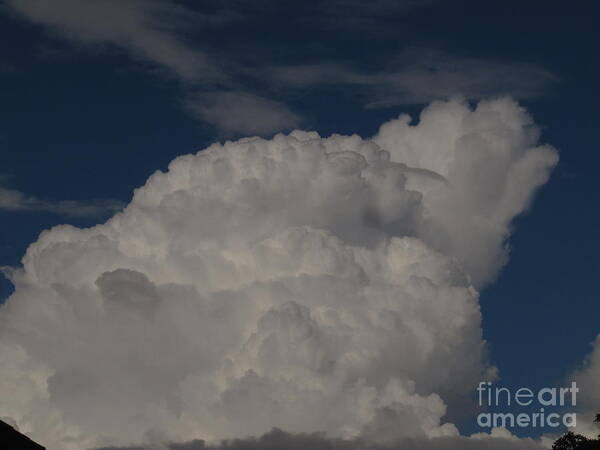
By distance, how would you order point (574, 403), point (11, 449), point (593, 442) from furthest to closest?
point (593, 442) < point (574, 403) < point (11, 449)

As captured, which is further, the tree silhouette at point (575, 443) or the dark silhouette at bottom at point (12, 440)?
the tree silhouette at point (575, 443)

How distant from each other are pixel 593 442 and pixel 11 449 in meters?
111

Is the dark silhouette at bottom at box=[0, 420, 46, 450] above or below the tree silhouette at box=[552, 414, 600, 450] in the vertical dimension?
below

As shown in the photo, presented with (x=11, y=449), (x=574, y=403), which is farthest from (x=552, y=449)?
(x=11, y=449)

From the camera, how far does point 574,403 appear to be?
6014 inches

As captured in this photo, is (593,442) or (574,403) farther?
(593,442)

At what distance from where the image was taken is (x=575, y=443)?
590 feet

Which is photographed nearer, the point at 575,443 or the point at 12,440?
the point at 12,440

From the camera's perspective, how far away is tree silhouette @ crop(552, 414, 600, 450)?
175 m

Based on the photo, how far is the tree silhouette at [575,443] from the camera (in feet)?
574

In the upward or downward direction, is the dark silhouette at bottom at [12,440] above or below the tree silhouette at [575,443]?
below

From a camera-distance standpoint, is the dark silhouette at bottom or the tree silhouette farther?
the tree silhouette

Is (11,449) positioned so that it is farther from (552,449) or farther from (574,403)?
(552,449)

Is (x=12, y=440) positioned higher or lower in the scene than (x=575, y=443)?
lower
